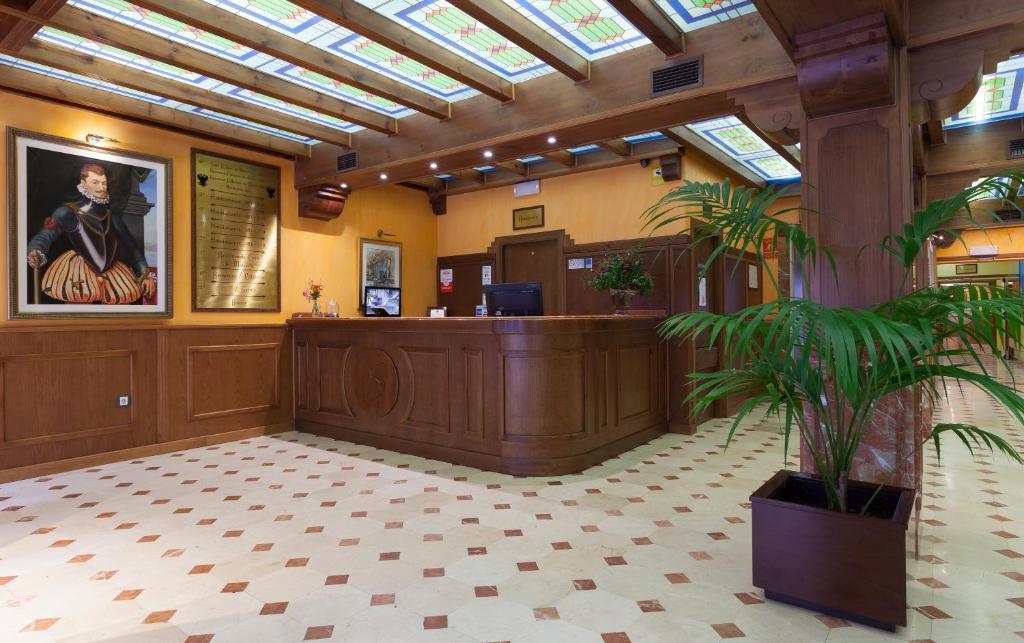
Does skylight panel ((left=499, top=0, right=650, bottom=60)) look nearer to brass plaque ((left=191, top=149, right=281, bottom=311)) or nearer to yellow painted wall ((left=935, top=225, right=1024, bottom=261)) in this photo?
brass plaque ((left=191, top=149, right=281, bottom=311))

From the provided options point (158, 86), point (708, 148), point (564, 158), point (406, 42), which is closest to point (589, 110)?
point (406, 42)

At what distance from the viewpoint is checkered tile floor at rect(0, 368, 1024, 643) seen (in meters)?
2.25

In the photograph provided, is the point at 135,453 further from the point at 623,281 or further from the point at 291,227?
the point at 623,281

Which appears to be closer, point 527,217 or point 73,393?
point 73,393

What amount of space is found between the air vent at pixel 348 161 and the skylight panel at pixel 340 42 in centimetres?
140

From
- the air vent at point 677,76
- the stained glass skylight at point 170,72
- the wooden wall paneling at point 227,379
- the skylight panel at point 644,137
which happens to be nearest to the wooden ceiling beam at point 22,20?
the stained glass skylight at point 170,72

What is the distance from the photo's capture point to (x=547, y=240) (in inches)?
285

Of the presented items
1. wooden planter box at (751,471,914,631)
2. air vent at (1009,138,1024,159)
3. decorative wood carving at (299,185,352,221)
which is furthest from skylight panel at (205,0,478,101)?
air vent at (1009,138,1024,159)

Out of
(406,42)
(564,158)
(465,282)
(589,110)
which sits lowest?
(465,282)

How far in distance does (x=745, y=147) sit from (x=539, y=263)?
9.19 feet

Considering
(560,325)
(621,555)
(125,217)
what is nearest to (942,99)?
(560,325)

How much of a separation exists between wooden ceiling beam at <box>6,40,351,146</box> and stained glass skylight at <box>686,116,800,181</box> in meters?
3.96

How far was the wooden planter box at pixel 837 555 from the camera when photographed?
83.6 inches

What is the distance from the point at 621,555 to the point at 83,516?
3.39 metres
